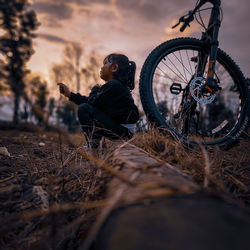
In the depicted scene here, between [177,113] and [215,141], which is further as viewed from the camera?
[177,113]

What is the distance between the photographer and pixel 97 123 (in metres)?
1.76

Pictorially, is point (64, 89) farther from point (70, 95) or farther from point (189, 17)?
point (189, 17)

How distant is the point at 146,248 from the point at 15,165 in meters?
1.57

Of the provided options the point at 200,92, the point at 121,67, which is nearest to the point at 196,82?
the point at 200,92

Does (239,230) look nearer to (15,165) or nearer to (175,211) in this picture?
(175,211)

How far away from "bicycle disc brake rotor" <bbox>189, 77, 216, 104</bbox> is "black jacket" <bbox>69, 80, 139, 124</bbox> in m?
0.71

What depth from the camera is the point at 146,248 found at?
0.32 metres

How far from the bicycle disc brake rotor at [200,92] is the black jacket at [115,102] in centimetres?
71

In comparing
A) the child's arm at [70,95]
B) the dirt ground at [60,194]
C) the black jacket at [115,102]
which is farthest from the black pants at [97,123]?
the child's arm at [70,95]

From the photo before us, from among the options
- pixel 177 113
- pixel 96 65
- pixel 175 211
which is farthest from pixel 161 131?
pixel 96 65

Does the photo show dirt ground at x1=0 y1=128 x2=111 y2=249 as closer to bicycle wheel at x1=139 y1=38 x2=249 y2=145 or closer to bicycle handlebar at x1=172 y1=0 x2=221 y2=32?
bicycle wheel at x1=139 y1=38 x2=249 y2=145

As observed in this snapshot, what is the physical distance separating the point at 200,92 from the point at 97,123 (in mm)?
1231

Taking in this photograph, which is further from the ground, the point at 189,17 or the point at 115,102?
the point at 189,17

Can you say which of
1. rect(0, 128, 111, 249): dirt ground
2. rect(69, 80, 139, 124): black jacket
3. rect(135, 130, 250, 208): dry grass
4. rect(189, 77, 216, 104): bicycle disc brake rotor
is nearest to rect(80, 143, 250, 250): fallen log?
rect(0, 128, 111, 249): dirt ground
